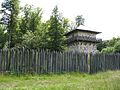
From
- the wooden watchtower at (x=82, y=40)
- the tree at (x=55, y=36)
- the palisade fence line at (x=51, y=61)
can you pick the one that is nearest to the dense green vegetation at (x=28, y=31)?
the tree at (x=55, y=36)

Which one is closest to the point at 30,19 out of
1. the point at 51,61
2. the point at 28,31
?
the point at 28,31

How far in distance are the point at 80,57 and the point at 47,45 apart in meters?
20.2

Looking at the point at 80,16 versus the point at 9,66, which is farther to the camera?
the point at 80,16

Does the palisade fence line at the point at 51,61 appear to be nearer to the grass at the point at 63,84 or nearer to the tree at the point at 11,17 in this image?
the grass at the point at 63,84

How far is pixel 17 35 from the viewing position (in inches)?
1594

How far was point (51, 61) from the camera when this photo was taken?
16719 millimetres

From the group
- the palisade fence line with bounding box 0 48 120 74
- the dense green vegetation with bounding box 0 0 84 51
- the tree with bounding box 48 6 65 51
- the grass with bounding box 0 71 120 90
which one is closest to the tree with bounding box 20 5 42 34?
the dense green vegetation with bounding box 0 0 84 51

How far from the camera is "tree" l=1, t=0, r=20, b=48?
1534 inches

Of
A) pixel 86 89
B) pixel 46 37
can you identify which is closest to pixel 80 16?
pixel 46 37

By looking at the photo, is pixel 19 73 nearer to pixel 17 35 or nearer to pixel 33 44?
pixel 33 44

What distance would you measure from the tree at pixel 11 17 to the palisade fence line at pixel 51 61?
2219cm

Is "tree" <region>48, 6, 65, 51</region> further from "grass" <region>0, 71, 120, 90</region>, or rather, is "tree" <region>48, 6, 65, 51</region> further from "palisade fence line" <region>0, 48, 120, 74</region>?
"grass" <region>0, 71, 120, 90</region>

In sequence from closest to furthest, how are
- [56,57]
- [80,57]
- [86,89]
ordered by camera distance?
[86,89] < [56,57] < [80,57]

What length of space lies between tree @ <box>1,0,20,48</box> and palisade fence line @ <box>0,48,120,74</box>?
22.2m
